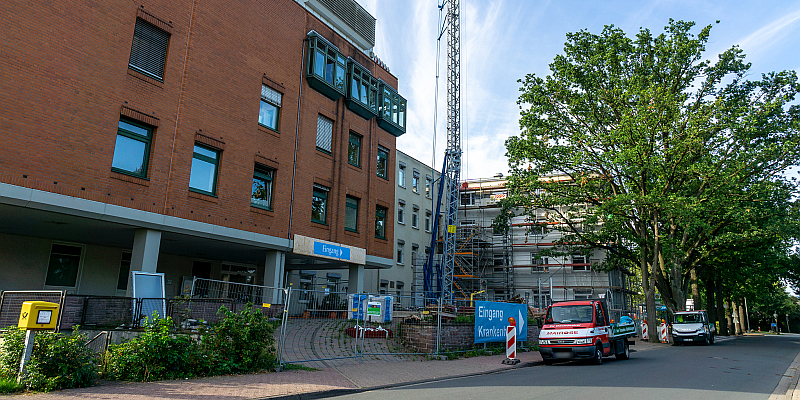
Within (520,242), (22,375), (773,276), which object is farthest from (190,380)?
(773,276)

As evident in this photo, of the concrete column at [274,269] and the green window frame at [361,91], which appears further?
the green window frame at [361,91]

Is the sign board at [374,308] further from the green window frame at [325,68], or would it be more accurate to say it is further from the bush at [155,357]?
the green window frame at [325,68]

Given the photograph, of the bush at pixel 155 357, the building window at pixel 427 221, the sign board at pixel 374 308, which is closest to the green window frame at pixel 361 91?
the sign board at pixel 374 308

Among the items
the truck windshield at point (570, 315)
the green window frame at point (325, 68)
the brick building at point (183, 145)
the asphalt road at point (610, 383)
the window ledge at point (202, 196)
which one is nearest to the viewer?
the asphalt road at point (610, 383)

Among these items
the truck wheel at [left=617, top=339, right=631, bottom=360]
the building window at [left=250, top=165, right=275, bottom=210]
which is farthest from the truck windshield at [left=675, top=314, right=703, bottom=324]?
the building window at [left=250, top=165, right=275, bottom=210]

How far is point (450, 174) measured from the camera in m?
41.1

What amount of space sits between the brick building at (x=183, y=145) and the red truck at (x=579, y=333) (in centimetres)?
1101

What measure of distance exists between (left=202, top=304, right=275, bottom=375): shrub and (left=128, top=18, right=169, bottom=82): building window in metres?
9.97

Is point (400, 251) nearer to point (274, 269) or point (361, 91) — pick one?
point (361, 91)

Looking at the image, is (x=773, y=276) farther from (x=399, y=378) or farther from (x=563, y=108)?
(x=399, y=378)

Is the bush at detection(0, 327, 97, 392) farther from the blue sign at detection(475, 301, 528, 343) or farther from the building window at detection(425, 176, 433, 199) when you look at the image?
the building window at detection(425, 176, 433, 199)

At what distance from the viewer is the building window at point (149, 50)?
54.1 feet

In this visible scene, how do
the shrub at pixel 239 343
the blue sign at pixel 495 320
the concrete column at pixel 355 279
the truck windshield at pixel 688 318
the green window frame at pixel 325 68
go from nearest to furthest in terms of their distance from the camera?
the shrub at pixel 239 343 < the blue sign at pixel 495 320 < the green window frame at pixel 325 68 < the concrete column at pixel 355 279 < the truck windshield at pixel 688 318

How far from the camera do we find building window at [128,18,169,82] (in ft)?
54.1
